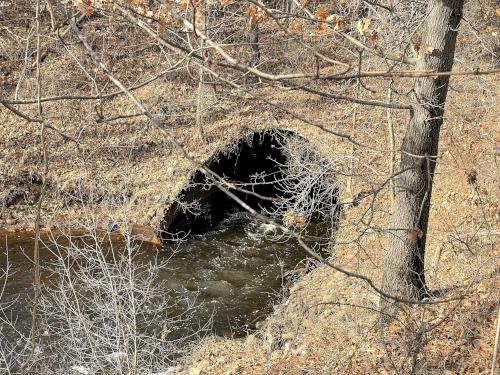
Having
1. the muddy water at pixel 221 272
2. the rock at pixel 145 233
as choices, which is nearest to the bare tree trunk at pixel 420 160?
the muddy water at pixel 221 272

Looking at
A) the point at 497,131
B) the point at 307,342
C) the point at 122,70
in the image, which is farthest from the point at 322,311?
the point at 122,70

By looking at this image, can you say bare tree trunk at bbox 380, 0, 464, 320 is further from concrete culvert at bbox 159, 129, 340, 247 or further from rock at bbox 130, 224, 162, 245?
rock at bbox 130, 224, 162, 245

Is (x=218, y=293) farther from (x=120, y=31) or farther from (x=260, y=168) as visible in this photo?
(x=120, y=31)

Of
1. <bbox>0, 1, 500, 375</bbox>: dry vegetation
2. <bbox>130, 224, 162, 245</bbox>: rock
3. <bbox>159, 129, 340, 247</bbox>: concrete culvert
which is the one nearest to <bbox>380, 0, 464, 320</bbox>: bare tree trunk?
<bbox>0, 1, 500, 375</bbox>: dry vegetation

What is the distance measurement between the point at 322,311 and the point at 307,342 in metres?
1.09

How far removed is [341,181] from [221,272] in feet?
10.9

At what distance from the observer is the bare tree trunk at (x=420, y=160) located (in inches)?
214

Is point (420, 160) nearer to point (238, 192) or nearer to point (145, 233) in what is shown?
point (145, 233)

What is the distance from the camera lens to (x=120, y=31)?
19516 mm

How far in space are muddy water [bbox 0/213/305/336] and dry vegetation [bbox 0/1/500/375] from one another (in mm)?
859

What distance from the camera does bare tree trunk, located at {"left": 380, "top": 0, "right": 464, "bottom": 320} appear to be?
17.9 ft

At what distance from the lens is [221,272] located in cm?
1124

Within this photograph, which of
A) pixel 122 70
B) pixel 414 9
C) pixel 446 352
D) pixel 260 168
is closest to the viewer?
pixel 446 352

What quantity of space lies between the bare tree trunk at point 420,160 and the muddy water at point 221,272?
11.3 ft
